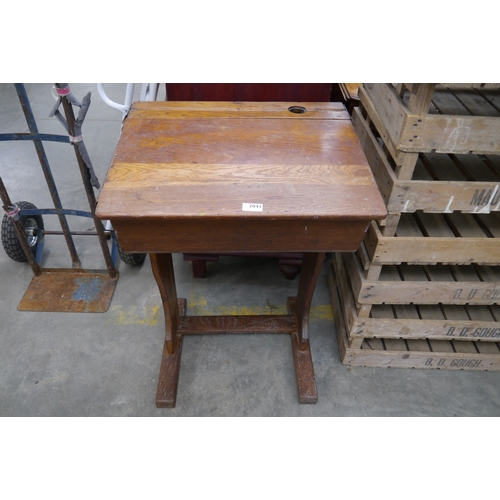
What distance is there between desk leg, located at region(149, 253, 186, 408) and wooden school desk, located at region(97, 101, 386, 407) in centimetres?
12

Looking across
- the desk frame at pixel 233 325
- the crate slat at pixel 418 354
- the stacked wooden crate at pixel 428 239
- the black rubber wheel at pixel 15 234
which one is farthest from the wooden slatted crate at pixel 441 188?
the black rubber wheel at pixel 15 234

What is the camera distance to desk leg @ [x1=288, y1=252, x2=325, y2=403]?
2.02m

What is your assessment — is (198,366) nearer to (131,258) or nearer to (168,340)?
(168,340)

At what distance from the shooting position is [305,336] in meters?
2.24

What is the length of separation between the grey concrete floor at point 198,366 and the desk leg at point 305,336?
0.07 m

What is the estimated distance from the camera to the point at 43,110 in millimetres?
4715

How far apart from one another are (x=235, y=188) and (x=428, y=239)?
0.90 m

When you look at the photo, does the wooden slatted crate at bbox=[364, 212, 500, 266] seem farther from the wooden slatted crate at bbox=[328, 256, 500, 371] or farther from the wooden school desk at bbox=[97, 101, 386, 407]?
the wooden slatted crate at bbox=[328, 256, 500, 371]

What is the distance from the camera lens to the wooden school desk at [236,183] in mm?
1363

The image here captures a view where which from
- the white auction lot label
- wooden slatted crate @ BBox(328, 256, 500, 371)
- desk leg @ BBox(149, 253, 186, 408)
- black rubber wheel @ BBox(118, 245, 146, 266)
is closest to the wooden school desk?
the white auction lot label

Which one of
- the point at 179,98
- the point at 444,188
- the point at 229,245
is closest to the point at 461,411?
the point at 444,188

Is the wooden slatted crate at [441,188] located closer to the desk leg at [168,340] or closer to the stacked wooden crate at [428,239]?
the stacked wooden crate at [428,239]

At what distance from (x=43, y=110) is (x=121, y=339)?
360cm

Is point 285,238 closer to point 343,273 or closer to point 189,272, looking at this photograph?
point 343,273
